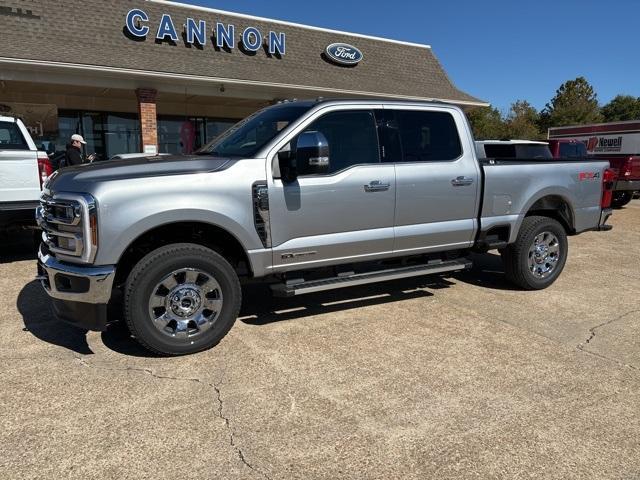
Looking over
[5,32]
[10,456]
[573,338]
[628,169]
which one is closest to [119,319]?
[10,456]

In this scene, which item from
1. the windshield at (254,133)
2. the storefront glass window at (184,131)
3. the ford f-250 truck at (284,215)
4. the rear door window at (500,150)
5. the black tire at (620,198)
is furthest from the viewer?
the storefront glass window at (184,131)

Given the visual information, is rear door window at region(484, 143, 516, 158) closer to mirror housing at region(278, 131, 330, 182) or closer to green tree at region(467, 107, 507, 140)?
mirror housing at region(278, 131, 330, 182)

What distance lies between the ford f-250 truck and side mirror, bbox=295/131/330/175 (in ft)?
0.04

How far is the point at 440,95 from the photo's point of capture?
691 inches

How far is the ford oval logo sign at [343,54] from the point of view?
16.8 metres

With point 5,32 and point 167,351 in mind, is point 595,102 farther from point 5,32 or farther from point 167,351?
point 167,351

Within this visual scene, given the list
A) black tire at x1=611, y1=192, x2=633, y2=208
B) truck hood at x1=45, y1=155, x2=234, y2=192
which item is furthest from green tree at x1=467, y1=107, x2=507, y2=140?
truck hood at x1=45, y1=155, x2=234, y2=192

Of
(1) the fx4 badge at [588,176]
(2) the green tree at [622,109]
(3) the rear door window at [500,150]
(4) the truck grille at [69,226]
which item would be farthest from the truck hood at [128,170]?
(2) the green tree at [622,109]

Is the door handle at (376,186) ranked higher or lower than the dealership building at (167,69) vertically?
lower

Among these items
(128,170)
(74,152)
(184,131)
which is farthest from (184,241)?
(184,131)

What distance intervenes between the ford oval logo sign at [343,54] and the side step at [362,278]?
12.9 metres

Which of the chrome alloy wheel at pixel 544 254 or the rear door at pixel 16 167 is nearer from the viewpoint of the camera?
the chrome alloy wheel at pixel 544 254

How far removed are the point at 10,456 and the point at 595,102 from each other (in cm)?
6485

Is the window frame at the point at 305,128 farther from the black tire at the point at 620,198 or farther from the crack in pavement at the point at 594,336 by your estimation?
the black tire at the point at 620,198
